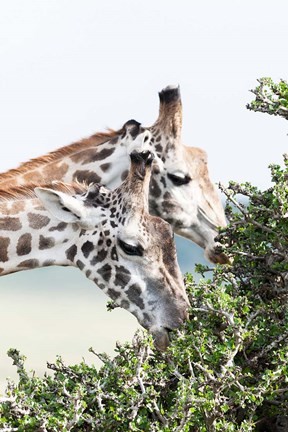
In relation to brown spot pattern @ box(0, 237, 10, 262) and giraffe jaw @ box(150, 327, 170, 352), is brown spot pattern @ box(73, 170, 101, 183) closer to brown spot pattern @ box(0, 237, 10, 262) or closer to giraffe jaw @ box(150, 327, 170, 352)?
brown spot pattern @ box(0, 237, 10, 262)

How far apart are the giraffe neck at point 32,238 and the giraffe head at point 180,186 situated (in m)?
2.34

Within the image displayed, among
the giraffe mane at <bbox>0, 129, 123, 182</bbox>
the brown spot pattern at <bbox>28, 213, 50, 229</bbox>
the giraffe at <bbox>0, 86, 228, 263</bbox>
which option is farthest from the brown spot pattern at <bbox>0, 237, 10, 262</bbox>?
the giraffe mane at <bbox>0, 129, 123, 182</bbox>

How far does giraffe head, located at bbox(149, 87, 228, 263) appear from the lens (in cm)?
1227

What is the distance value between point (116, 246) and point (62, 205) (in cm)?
64

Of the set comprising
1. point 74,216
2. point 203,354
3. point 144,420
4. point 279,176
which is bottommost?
point 144,420

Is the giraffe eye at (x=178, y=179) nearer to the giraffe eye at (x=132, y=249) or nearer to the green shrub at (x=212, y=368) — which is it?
the green shrub at (x=212, y=368)

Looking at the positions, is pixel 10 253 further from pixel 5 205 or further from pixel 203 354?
pixel 203 354

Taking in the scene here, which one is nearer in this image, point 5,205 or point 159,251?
point 159,251

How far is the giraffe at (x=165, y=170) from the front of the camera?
40.3 ft

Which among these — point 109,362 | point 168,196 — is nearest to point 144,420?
point 109,362

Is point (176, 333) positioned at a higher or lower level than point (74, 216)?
lower

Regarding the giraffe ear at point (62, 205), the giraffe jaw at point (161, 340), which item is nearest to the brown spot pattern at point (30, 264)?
the giraffe ear at point (62, 205)

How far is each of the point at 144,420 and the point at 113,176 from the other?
4373 millimetres

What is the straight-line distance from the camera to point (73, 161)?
12625 mm
